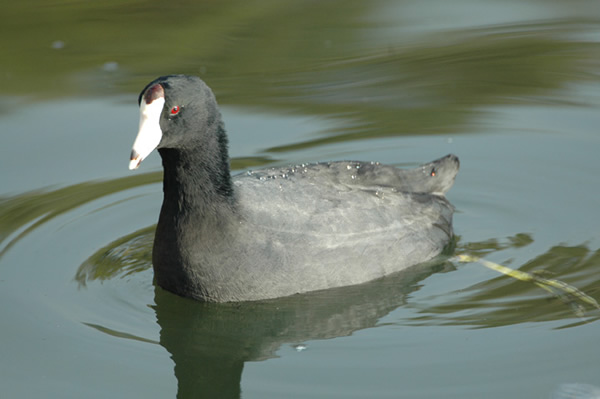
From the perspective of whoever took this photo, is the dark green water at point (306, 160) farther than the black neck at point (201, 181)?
No

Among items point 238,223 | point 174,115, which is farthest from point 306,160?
point 174,115

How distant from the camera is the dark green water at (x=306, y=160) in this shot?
4.31 metres

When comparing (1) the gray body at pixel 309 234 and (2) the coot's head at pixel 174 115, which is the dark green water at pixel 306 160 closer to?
(1) the gray body at pixel 309 234

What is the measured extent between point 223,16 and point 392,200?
4.47 m

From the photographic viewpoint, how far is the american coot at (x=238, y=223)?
4.70 metres

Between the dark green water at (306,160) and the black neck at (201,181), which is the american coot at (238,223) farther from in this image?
the dark green water at (306,160)

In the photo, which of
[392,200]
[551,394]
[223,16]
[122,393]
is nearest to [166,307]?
[122,393]

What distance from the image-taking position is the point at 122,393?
4121 mm

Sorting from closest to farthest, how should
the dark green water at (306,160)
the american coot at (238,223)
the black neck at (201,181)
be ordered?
the dark green water at (306,160)
the american coot at (238,223)
the black neck at (201,181)

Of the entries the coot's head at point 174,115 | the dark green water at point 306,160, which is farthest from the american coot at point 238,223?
the dark green water at point 306,160

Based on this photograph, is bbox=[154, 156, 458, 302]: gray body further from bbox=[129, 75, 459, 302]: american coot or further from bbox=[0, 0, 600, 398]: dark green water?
bbox=[0, 0, 600, 398]: dark green water

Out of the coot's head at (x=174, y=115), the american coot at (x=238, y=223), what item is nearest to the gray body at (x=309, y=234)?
the american coot at (x=238, y=223)

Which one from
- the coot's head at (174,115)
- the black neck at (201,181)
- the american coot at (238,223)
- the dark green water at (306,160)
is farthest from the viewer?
the black neck at (201,181)

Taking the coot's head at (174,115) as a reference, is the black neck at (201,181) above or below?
below
